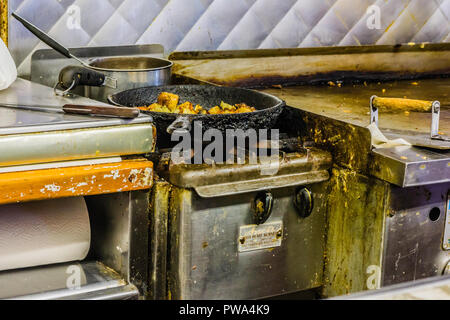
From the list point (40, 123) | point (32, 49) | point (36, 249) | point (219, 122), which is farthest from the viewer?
point (32, 49)

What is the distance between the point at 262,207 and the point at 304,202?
15cm

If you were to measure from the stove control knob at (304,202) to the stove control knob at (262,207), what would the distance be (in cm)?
12

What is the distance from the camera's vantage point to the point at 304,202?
173cm

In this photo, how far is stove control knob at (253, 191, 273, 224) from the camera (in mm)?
1638

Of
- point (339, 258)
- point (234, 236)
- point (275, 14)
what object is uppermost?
point (275, 14)

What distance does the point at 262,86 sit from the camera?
100 inches

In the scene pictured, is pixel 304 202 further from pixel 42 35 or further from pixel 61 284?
pixel 42 35

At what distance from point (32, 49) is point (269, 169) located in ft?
3.44

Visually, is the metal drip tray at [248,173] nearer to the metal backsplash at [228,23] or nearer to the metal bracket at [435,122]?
the metal bracket at [435,122]

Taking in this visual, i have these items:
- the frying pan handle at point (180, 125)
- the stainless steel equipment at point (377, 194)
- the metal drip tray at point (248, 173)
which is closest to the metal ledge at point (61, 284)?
the metal drip tray at point (248, 173)

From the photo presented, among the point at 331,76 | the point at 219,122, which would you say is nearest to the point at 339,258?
the point at 219,122

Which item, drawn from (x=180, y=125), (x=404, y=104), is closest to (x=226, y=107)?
(x=180, y=125)

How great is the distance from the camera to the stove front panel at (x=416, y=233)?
5.44 ft
